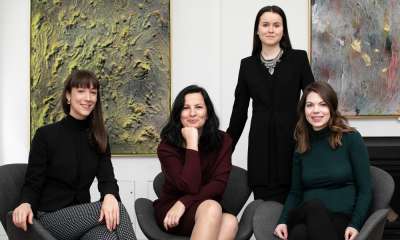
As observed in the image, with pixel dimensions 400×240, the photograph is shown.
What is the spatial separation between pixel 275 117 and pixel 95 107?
0.97 m

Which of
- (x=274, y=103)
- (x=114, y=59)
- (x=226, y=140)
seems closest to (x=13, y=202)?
(x=226, y=140)

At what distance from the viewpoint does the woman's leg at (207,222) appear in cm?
242

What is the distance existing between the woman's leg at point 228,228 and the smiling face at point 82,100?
895 millimetres

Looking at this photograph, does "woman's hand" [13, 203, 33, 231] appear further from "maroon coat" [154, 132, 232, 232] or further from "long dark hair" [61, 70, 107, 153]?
"maroon coat" [154, 132, 232, 232]

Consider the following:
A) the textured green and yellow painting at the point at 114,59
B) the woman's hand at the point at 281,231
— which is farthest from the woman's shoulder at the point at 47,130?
the textured green and yellow painting at the point at 114,59

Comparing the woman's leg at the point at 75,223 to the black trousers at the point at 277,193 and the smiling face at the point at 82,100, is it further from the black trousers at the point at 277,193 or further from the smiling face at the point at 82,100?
the black trousers at the point at 277,193

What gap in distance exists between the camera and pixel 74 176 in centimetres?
253

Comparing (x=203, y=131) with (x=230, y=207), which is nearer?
(x=203, y=131)

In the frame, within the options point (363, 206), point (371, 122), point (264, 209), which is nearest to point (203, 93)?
point (264, 209)

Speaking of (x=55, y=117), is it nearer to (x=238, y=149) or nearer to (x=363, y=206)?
(x=238, y=149)

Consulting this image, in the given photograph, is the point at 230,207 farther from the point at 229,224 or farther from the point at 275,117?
the point at 275,117

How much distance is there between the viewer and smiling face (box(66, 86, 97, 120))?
2.57 meters

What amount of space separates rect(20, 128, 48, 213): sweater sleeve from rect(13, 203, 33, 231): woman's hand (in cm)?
10

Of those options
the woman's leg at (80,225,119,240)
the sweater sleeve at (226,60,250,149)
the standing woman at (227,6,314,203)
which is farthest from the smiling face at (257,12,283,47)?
the woman's leg at (80,225,119,240)
